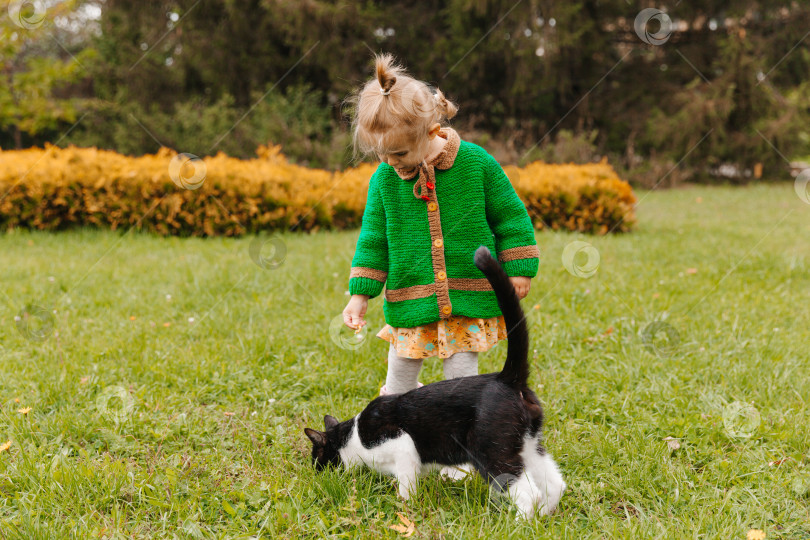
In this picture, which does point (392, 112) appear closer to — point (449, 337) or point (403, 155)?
point (403, 155)

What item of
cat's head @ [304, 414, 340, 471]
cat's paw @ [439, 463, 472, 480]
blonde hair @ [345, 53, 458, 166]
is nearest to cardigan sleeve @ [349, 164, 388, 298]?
blonde hair @ [345, 53, 458, 166]

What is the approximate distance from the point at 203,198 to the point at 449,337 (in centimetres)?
558

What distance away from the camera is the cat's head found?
7.47 ft

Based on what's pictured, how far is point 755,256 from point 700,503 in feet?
14.7

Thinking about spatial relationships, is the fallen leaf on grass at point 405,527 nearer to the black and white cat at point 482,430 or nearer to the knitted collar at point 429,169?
the black and white cat at point 482,430

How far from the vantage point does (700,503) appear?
2.12 metres

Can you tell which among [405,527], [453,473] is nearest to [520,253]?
[453,473]

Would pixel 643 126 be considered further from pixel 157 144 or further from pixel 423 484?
pixel 423 484

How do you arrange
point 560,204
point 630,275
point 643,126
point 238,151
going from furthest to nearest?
point 643,126
point 238,151
point 560,204
point 630,275

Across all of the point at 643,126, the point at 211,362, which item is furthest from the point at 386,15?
the point at 211,362

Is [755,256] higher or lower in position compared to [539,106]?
lower

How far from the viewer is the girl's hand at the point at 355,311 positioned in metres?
2.29

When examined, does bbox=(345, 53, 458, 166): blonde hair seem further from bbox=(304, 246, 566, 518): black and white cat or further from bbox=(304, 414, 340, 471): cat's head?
bbox=(304, 414, 340, 471): cat's head

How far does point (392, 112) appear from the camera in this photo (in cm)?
199
